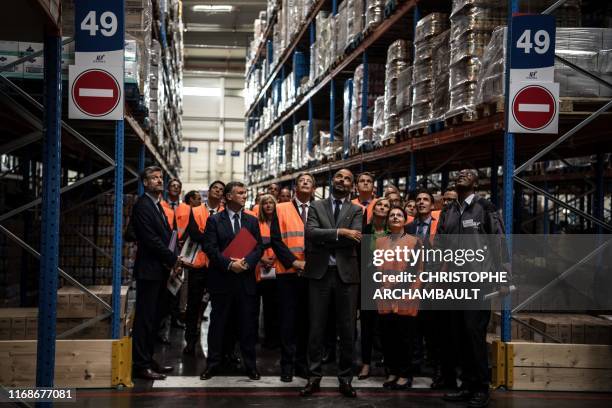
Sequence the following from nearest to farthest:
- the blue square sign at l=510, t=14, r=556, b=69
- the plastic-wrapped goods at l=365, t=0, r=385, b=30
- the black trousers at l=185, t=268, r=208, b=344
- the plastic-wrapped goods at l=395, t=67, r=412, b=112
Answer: the blue square sign at l=510, t=14, r=556, b=69, the black trousers at l=185, t=268, r=208, b=344, the plastic-wrapped goods at l=395, t=67, r=412, b=112, the plastic-wrapped goods at l=365, t=0, r=385, b=30

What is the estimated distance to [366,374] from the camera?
21.3ft

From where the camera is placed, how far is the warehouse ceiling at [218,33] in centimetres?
3127

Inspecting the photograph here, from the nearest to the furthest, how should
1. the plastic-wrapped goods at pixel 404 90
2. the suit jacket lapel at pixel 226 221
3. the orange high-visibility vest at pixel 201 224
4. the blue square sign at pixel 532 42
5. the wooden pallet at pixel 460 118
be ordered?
the blue square sign at pixel 532 42 < the suit jacket lapel at pixel 226 221 < the wooden pallet at pixel 460 118 < the orange high-visibility vest at pixel 201 224 < the plastic-wrapped goods at pixel 404 90

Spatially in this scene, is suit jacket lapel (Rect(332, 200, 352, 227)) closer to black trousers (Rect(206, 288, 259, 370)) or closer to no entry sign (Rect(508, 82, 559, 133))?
black trousers (Rect(206, 288, 259, 370))

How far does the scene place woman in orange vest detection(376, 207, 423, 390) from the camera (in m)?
6.05

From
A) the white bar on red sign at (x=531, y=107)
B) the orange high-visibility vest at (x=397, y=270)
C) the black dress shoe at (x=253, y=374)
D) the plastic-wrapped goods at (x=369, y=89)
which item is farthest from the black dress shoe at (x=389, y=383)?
the plastic-wrapped goods at (x=369, y=89)

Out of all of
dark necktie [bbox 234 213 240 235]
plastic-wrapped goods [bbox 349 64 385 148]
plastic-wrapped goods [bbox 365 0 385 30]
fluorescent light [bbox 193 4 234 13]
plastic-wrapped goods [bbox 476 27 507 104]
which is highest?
fluorescent light [bbox 193 4 234 13]

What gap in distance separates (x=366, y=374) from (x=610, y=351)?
217cm

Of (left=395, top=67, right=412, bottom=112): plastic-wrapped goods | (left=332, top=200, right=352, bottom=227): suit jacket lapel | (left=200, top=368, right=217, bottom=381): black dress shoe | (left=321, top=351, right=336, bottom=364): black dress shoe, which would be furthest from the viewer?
(left=395, top=67, right=412, bottom=112): plastic-wrapped goods

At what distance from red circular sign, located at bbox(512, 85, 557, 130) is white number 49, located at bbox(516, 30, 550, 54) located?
31 centimetres

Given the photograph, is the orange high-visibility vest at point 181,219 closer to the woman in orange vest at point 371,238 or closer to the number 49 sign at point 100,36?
the woman in orange vest at point 371,238

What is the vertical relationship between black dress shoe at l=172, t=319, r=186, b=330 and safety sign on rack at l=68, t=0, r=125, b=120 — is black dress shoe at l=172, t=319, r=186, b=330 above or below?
below

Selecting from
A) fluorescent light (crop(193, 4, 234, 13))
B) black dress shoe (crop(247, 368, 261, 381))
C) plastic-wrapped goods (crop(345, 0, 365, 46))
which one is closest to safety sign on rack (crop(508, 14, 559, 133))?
black dress shoe (crop(247, 368, 261, 381))

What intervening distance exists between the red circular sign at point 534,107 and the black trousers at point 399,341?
1.97 metres
